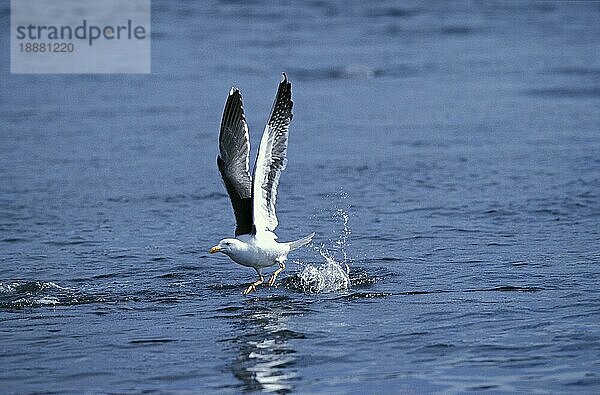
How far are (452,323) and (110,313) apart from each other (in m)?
2.52

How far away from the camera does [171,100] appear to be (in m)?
18.5

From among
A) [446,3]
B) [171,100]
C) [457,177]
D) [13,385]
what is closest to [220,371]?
[13,385]

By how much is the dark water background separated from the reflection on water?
21mm

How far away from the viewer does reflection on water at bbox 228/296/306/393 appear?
23.0ft

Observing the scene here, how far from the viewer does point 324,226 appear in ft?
37.0

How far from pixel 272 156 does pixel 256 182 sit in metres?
0.31

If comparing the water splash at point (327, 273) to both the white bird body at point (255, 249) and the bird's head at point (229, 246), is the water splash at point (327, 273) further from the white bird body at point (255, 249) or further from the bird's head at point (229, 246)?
the bird's head at point (229, 246)

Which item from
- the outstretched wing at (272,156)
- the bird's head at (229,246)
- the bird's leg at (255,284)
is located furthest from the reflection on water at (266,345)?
the outstretched wing at (272,156)

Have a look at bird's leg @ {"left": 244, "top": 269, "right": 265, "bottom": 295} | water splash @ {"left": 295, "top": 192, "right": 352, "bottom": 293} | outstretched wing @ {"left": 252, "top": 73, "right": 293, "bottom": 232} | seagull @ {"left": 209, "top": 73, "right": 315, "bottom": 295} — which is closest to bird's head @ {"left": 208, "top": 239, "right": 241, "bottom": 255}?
seagull @ {"left": 209, "top": 73, "right": 315, "bottom": 295}

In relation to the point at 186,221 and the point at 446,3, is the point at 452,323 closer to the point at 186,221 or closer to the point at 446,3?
the point at 186,221

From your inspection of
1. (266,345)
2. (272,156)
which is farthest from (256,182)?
(266,345)

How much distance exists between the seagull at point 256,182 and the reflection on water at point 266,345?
0.38 meters

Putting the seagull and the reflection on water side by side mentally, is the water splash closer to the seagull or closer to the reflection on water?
the seagull

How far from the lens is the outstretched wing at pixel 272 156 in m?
8.62
